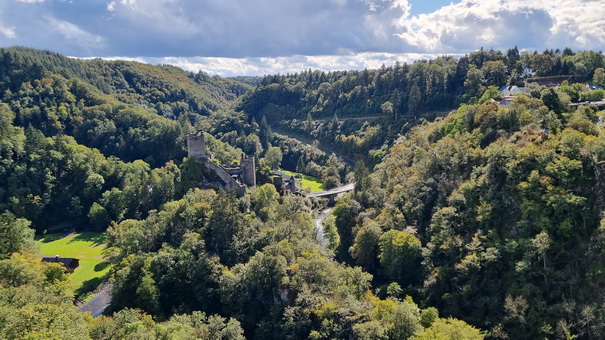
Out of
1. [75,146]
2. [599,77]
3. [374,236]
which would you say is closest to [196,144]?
[374,236]

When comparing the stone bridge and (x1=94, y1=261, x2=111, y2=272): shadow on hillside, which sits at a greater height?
the stone bridge

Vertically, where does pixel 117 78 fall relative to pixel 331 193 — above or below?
above

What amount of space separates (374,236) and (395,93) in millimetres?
59311

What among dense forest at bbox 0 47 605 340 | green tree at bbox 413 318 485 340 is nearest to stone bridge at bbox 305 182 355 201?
dense forest at bbox 0 47 605 340

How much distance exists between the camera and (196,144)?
66312 millimetres

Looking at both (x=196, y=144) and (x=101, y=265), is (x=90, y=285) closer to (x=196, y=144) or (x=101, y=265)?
(x=101, y=265)

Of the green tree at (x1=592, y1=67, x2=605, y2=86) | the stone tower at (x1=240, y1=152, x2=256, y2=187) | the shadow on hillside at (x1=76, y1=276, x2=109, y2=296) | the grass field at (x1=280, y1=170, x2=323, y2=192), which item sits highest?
the green tree at (x1=592, y1=67, x2=605, y2=86)

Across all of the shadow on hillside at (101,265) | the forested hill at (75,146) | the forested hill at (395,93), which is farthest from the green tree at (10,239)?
the forested hill at (395,93)

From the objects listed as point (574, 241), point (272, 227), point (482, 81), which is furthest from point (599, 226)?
point (482, 81)

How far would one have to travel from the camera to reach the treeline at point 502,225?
37331mm

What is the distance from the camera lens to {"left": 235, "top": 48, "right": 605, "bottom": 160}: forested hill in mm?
82188

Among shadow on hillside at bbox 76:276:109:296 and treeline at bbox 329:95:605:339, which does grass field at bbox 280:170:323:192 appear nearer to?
treeline at bbox 329:95:605:339

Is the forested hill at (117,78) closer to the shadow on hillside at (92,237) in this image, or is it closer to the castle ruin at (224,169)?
the shadow on hillside at (92,237)

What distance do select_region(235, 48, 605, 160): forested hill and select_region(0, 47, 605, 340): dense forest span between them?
87 cm
